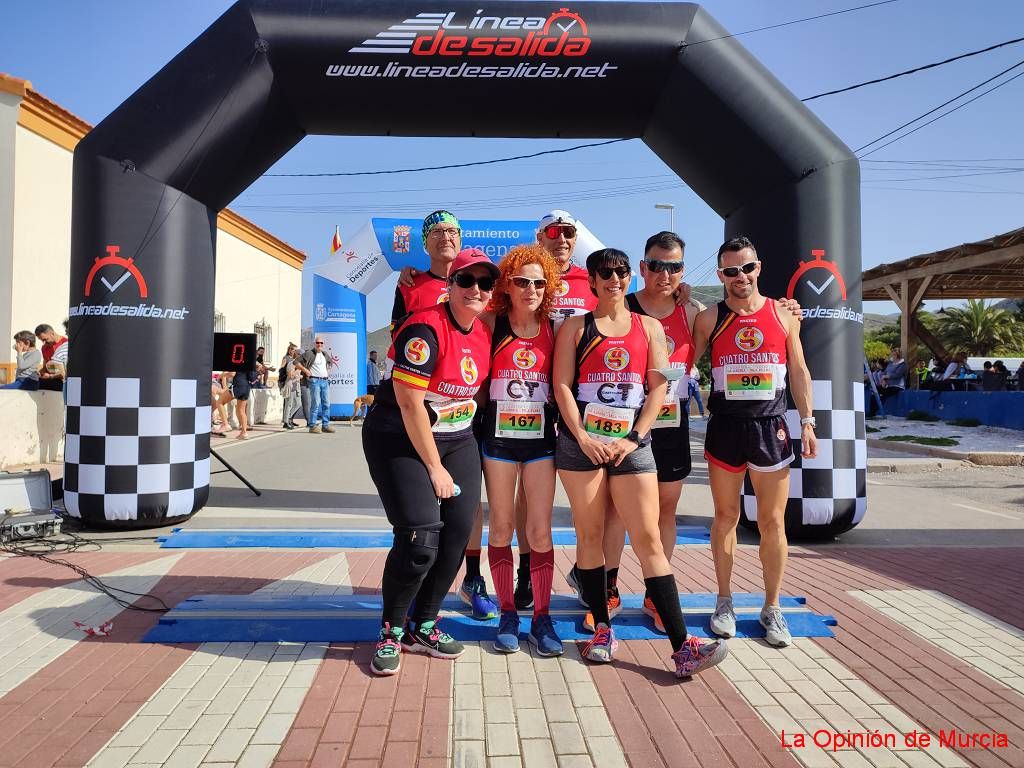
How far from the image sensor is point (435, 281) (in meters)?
3.80

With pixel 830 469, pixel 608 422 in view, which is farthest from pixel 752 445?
pixel 830 469

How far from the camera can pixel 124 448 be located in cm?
542

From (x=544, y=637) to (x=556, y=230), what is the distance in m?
2.19

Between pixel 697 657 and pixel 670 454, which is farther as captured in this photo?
pixel 670 454

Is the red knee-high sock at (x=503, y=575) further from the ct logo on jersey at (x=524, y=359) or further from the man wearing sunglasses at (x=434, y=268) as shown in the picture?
the man wearing sunglasses at (x=434, y=268)

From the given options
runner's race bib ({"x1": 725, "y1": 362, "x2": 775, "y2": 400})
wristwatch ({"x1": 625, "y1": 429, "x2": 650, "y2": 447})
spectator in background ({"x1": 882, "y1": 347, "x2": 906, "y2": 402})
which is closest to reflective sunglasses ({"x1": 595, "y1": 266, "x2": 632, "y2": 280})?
wristwatch ({"x1": 625, "y1": 429, "x2": 650, "y2": 447})

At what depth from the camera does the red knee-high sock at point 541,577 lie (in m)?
3.41

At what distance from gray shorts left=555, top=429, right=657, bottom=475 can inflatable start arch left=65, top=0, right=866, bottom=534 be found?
274cm

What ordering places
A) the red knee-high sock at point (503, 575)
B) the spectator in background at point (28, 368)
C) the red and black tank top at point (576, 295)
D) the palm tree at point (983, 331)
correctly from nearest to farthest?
1. the red knee-high sock at point (503, 575)
2. the red and black tank top at point (576, 295)
3. the spectator in background at point (28, 368)
4. the palm tree at point (983, 331)

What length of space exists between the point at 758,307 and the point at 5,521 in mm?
5508

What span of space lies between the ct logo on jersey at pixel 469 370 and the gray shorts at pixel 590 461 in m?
0.50

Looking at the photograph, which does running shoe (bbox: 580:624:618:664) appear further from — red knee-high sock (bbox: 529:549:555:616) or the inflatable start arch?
the inflatable start arch

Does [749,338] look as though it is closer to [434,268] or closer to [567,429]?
[567,429]

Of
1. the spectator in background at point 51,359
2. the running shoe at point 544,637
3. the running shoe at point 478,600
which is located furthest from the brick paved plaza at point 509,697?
the spectator in background at point 51,359
